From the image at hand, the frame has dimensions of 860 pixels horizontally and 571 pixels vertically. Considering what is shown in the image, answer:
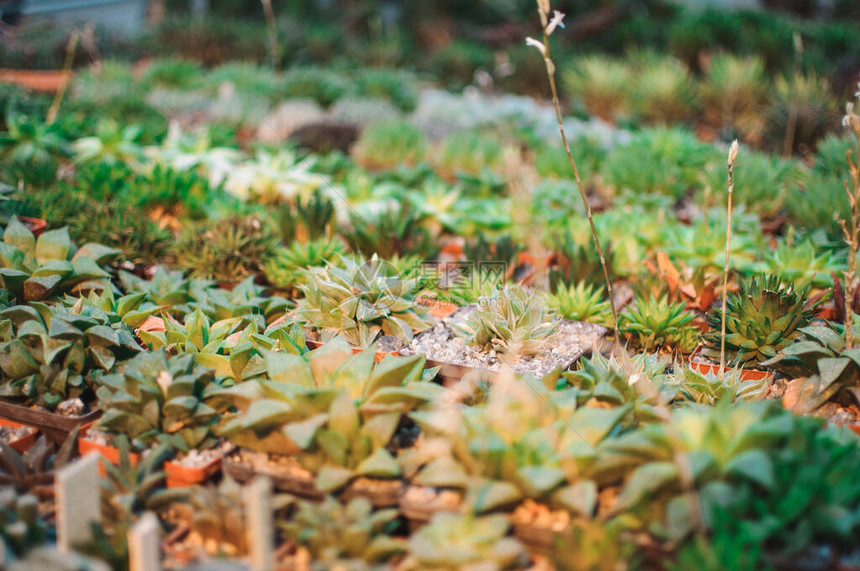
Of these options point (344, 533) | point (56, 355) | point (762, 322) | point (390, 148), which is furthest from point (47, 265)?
point (390, 148)

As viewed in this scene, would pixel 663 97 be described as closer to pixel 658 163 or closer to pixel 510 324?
pixel 658 163

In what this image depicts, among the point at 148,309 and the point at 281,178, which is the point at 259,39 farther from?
the point at 148,309

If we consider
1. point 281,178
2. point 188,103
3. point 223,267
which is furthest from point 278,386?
point 188,103

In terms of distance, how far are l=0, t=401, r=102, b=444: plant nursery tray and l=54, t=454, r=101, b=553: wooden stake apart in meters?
0.53

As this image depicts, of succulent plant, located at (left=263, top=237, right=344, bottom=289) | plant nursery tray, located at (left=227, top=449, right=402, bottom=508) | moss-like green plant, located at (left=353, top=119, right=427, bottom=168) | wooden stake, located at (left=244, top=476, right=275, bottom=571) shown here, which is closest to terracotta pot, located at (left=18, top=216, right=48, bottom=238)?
succulent plant, located at (left=263, top=237, right=344, bottom=289)

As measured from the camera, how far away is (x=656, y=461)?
1.70m

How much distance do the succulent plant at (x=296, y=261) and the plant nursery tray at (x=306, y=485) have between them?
126 cm

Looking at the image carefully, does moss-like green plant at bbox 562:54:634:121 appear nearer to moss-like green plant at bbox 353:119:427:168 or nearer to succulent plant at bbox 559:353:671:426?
moss-like green plant at bbox 353:119:427:168

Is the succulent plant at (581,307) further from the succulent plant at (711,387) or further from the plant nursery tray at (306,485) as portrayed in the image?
the plant nursery tray at (306,485)

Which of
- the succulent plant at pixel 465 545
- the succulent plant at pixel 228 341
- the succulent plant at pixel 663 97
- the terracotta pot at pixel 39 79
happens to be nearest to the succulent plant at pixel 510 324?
the succulent plant at pixel 228 341

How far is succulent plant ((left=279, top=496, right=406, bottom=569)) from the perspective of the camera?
65.5 inches

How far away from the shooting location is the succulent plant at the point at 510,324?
253 centimetres

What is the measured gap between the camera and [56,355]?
224 centimetres

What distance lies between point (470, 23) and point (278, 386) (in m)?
11.1
